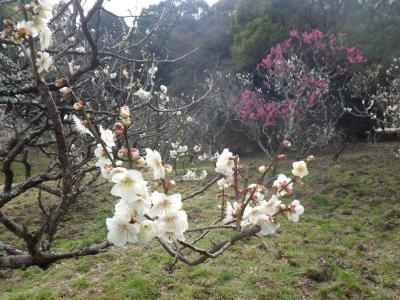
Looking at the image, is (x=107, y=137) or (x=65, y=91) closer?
(x=65, y=91)

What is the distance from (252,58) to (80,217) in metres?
11.3

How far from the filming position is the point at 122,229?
1537 mm

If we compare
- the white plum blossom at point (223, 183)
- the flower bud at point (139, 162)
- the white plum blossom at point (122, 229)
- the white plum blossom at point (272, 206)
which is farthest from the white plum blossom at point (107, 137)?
the white plum blossom at point (223, 183)

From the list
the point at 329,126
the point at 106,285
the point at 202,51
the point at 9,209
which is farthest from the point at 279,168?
the point at 202,51

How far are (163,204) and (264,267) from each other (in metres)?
4.72

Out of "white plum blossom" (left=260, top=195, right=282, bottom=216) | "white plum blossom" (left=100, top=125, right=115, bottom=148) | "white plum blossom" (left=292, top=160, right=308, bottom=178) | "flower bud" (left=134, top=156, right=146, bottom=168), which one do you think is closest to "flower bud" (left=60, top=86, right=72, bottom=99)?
"white plum blossom" (left=100, top=125, right=115, bottom=148)

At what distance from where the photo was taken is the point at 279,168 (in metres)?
12.9

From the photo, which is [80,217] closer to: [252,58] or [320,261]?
[320,261]

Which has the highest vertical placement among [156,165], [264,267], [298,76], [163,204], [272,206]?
[298,76]

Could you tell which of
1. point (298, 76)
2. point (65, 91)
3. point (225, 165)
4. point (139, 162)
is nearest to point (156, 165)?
point (139, 162)

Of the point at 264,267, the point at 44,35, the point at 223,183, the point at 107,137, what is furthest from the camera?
the point at 264,267

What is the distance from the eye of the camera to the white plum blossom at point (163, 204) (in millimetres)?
1532

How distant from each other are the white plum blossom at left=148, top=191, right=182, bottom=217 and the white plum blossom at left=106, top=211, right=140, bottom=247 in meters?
0.08

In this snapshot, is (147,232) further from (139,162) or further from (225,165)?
(225,165)
